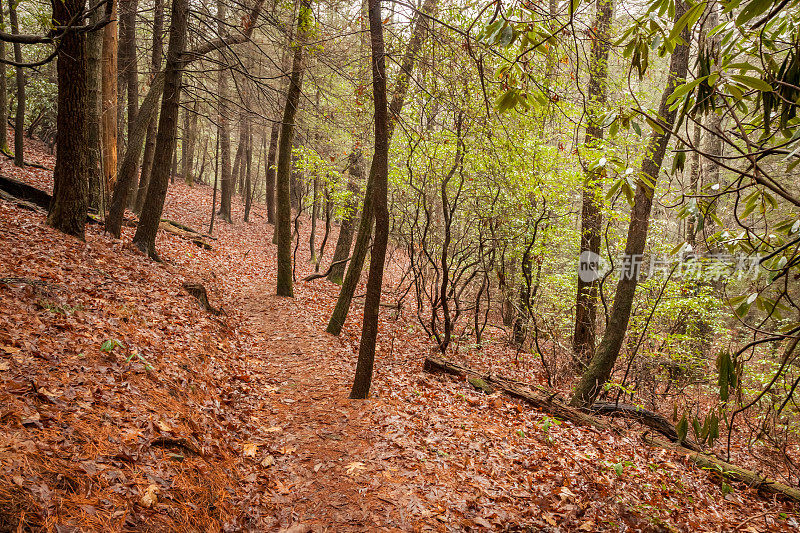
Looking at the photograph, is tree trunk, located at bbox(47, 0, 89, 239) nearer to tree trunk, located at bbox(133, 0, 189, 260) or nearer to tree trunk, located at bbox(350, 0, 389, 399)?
tree trunk, located at bbox(133, 0, 189, 260)

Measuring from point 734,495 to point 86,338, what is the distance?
28.0 feet

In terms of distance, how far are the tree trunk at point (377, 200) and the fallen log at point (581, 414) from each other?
250 cm

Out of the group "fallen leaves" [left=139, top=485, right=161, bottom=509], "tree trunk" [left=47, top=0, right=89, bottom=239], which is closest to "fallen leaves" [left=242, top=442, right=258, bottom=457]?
"fallen leaves" [left=139, top=485, right=161, bottom=509]

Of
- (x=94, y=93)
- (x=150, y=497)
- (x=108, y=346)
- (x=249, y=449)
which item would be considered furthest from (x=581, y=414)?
(x=94, y=93)

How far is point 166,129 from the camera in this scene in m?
8.98

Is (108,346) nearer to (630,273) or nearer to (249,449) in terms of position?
(249,449)

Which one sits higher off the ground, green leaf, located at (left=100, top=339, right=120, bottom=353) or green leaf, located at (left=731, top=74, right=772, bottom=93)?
green leaf, located at (left=731, top=74, right=772, bottom=93)

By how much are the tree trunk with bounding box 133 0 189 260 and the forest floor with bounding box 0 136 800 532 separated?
112 cm

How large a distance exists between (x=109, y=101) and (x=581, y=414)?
13069 mm

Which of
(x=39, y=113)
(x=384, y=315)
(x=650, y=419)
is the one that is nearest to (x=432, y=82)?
Result: (x=650, y=419)

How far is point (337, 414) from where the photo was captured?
579 cm

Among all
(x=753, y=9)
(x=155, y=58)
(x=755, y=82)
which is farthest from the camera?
(x=155, y=58)

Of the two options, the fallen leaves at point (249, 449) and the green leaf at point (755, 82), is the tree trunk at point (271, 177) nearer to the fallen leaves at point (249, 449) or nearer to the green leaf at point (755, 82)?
the fallen leaves at point (249, 449)

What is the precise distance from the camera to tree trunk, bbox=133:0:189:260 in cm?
835
